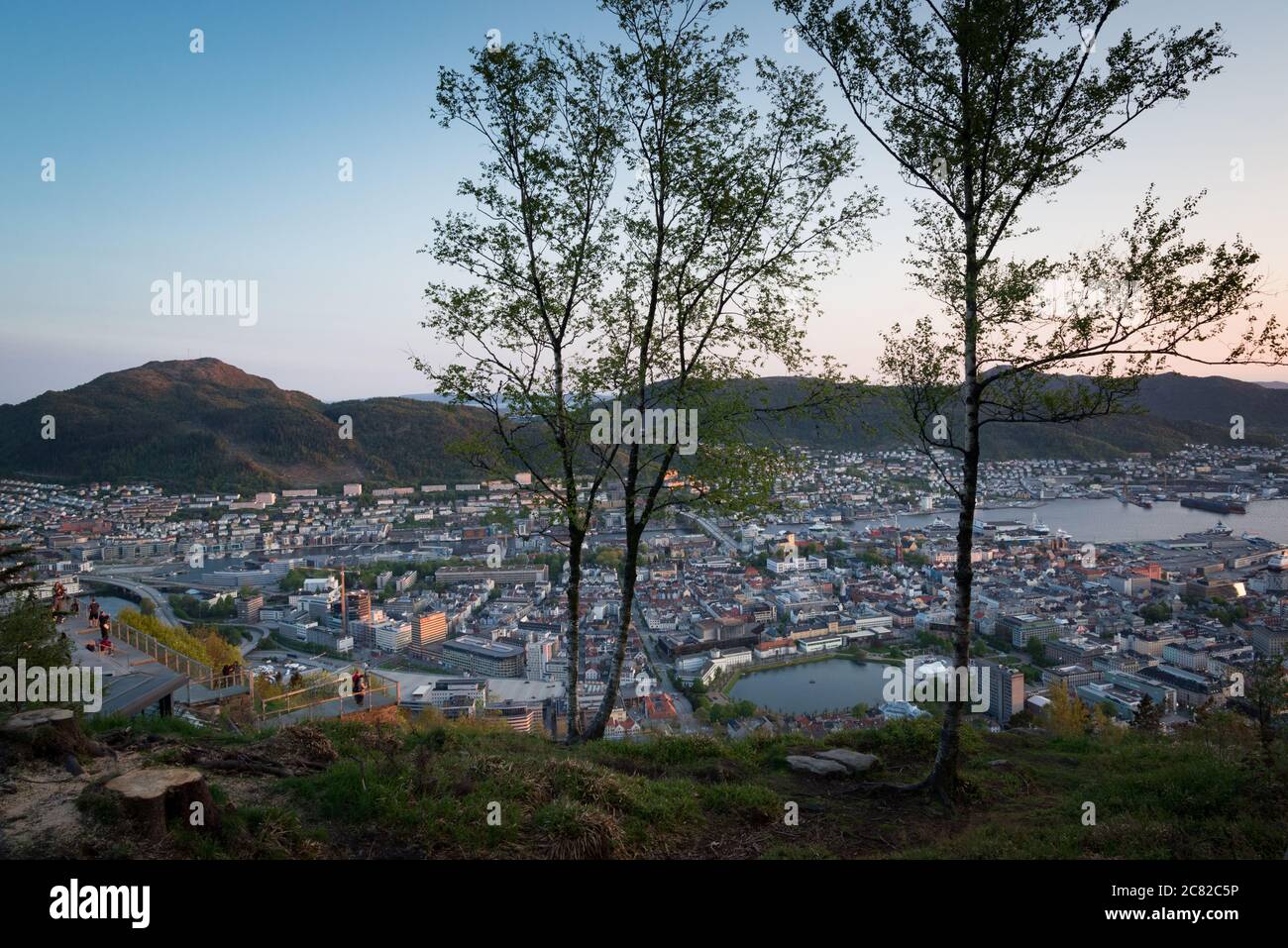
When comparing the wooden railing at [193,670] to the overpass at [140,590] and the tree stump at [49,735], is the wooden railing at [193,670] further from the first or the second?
the overpass at [140,590]

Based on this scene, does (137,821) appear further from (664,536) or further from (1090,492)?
(1090,492)

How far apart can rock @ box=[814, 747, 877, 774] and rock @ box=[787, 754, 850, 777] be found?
0.08 metres

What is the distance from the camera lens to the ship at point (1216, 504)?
33734mm

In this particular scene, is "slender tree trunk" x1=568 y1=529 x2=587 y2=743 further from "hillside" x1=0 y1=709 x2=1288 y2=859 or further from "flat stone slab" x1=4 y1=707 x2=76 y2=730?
"flat stone slab" x1=4 y1=707 x2=76 y2=730

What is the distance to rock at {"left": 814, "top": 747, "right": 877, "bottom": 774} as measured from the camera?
7.02 metres

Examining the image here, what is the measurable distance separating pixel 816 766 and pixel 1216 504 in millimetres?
41306

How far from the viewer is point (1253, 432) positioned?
3275cm

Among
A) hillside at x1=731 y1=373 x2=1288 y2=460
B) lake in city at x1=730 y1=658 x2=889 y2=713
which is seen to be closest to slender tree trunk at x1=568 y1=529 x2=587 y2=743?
lake in city at x1=730 y1=658 x2=889 y2=713

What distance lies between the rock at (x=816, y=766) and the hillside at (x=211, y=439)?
5432 centimetres

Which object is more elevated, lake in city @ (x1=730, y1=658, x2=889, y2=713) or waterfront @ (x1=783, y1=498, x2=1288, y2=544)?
waterfront @ (x1=783, y1=498, x2=1288, y2=544)

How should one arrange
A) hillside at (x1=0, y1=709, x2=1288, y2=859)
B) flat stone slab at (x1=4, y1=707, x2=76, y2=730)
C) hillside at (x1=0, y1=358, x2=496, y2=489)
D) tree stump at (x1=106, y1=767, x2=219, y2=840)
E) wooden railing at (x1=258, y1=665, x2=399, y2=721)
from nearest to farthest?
tree stump at (x1=106, y1=767, x2=219, y2=840) → hillside at (x1=0, y1=709, x2=1288, y2=859) → flat stone slab at (x1=4, y1=707, x2=76, y2=730) → wooden railing at (x1=258, y1=665, x2=399, y2=721) → hillside at (x1=0, y1=358, x2=496, y2=489)

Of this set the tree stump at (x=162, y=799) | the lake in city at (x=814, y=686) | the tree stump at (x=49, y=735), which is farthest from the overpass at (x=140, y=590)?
the tree stump at (x=162, y=799)
